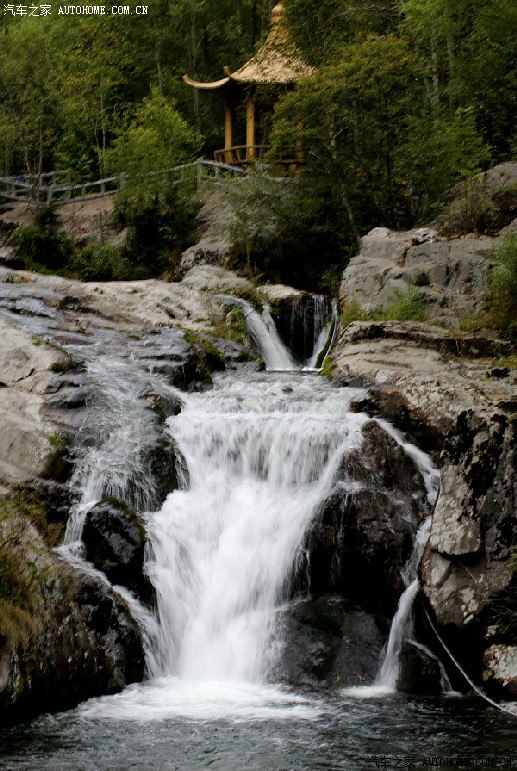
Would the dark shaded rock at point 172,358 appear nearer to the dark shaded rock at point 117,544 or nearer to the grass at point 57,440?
the grass at point 57,440

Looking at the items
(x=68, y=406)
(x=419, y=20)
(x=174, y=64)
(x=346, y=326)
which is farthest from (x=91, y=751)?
(x=174, y=64)

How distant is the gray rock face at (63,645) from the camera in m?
6.78

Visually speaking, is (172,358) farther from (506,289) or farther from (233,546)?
(506,289)

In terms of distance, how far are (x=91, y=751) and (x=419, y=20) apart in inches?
771

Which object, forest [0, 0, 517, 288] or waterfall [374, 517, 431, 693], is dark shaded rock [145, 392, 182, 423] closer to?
waterfall [374, 517, 431, 693]

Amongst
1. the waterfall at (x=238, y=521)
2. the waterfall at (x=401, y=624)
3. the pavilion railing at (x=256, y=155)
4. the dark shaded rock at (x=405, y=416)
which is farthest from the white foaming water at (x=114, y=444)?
the pavilion railing at (x=256, y=155)

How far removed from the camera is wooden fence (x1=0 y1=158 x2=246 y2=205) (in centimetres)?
2542

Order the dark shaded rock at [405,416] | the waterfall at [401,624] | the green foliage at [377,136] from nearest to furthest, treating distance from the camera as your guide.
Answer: the waterfall at [401,624], the dark shaded rock at [405,416], the green foliage at [377,136]

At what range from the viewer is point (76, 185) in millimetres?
30203

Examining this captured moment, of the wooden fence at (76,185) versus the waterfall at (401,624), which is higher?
the wooden fence at (76,185)

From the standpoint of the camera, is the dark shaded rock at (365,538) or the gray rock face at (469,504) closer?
the gray rock face at (469,504)

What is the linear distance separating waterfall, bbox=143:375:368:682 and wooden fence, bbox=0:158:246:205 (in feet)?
50.1

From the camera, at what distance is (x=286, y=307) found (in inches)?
707

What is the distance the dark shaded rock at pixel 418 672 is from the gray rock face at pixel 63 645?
99.4 inches
